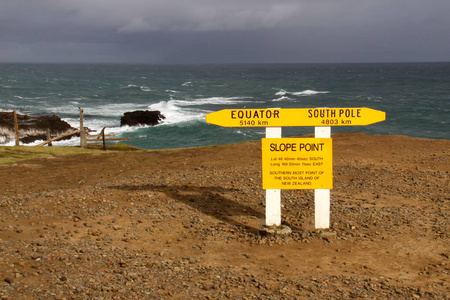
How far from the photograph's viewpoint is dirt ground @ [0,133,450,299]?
6.40 m

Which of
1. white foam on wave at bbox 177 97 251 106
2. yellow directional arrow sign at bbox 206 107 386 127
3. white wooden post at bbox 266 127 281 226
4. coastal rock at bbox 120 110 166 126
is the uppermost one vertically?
yellow directional arrow sign at bbox 206 107 386 127

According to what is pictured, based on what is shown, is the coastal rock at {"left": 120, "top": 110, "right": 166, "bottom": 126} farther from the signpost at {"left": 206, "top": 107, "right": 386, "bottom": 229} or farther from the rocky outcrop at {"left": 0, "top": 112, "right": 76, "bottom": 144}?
the signpost at {"left": 206, "top": 107, "right": 386, "bottom": 229}

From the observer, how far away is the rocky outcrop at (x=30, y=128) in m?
35.2

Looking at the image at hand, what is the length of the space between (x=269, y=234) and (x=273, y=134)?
1.85 metres

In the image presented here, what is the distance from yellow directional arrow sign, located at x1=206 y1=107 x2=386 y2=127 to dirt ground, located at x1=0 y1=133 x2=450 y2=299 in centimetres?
206

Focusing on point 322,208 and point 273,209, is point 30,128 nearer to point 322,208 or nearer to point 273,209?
point 273,209

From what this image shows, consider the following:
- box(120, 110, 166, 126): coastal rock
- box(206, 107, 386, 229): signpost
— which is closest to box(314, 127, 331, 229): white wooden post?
box(206, 107, 386, 229): signpost

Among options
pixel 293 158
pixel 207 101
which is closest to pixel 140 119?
pixel 207 101

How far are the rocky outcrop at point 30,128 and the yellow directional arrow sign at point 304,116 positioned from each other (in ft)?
100

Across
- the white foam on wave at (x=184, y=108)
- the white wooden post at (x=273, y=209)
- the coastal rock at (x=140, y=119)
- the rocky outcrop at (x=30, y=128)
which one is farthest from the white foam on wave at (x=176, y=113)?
the white wooden post at (x=273, y=209)

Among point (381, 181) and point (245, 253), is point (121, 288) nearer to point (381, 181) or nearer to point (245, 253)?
point (245, 253)

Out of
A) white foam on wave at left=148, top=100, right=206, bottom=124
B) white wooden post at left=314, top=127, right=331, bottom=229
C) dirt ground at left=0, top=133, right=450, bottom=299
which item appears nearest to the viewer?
dirt ground at left=0, top=133, right=450, bottom=299

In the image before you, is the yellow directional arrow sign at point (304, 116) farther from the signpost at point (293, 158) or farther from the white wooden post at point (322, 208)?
the white wooden post at point (322, 208)

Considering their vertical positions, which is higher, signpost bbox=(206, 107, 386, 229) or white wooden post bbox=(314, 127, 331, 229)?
signpost bbox=(206, 107, 386, 229)
